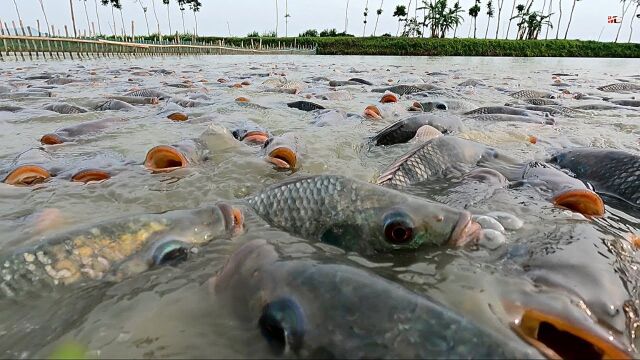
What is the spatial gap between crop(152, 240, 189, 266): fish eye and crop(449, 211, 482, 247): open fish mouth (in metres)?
1.12

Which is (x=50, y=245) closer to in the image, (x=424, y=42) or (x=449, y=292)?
(x=449, y=292)

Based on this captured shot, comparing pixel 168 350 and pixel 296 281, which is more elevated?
pixel 296 281

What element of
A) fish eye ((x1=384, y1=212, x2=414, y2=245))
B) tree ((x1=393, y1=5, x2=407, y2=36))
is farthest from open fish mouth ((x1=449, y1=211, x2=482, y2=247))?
tree ((x1=393, y1=5, x2=407, y2=36))

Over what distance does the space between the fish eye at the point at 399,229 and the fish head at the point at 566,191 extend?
101cm

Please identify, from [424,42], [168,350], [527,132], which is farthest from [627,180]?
[424,42]

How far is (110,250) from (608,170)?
308 cm

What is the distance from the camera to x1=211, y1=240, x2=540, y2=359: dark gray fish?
1.00 metres

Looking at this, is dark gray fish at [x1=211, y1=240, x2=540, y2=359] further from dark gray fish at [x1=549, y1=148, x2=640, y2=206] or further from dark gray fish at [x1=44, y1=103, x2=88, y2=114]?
dark gray fish at [x1=44, y1=103, x2=88, y2=114]

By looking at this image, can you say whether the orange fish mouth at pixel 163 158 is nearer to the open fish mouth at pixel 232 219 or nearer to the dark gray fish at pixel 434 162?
the open fish mouth at pixel 232 219

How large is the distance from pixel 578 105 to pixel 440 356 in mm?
7646

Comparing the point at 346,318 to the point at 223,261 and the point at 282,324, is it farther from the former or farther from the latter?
the point at 223,261

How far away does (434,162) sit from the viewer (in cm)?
292

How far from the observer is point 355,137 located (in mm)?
4406

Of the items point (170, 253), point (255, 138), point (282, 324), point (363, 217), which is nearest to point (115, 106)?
point (255, 138)
